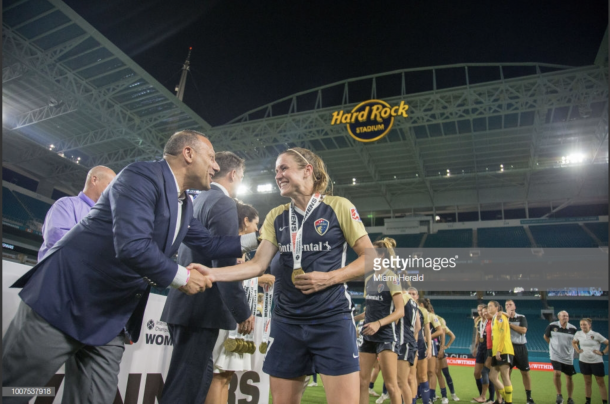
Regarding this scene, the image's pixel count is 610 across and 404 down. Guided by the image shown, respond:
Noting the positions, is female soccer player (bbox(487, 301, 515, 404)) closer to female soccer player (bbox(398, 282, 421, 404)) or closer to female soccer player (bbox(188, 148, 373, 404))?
female soccer player (bbox(398, 282, 421, 404))

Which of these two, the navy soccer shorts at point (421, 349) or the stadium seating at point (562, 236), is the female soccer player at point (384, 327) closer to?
the navy soccer shorts at point (421, 349)

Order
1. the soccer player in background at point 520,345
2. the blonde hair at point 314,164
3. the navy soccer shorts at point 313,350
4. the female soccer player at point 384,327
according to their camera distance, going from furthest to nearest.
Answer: the soccer player in background at point 520,345 → the female soccer player at point 384,327 → the blonde hair at point 314,164 → the navy soccer shorts at point 313,350

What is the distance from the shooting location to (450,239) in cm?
3000

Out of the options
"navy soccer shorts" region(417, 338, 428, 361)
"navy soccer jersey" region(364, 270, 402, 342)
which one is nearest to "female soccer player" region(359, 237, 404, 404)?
"navy soccer jersey" region(364, 270, 402, 342)

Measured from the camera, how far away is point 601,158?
2217cm

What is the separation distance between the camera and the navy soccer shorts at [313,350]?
2.20 m

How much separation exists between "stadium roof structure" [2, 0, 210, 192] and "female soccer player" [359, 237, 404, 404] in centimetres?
1390

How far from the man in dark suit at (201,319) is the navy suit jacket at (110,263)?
484 mm

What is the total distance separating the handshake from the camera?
221 centimetres

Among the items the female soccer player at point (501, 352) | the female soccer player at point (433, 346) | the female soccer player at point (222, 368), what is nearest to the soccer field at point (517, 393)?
the female soccer player at point (433, 346)

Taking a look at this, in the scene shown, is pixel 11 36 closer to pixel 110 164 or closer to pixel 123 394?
pixel 110 164

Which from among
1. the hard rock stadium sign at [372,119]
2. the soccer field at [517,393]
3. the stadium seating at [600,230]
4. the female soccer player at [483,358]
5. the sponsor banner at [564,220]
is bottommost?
the soccer field at [517,393]

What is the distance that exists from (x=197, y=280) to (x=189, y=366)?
2.51ft

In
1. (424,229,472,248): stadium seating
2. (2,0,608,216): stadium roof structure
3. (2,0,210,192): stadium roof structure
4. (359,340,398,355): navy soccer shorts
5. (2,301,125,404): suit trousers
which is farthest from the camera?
(424,229,472,248): stadium seating
